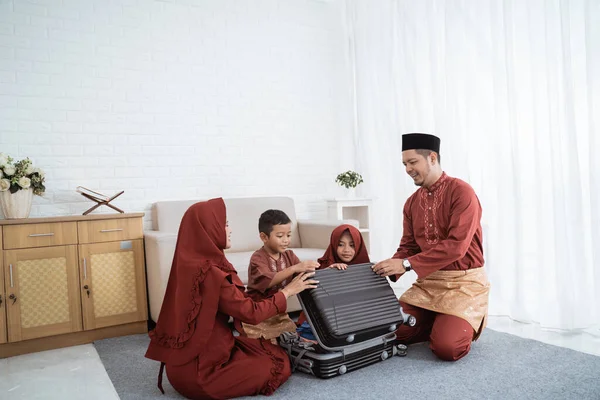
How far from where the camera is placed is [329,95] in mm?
4961

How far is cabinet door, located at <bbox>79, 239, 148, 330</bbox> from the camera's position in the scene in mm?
3275

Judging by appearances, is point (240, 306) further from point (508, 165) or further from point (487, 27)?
point (487, 27)

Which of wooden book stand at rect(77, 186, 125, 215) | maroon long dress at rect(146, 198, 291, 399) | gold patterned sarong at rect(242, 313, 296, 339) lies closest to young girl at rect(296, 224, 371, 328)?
gold patterned sarong at rect(242, 313, 296, 339)

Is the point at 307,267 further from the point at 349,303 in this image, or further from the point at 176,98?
the point at 176,98

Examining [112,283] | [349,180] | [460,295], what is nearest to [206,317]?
[460,295]

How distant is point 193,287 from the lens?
212 centimetres

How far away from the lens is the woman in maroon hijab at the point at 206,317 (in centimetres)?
210

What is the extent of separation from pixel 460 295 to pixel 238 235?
6.12 feet

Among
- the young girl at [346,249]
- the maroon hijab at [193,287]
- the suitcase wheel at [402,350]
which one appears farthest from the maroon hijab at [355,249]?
the maroon hijab at [193,287]

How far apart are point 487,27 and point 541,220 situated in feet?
4.56

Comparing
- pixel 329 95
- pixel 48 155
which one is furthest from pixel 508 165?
pixel 48 155

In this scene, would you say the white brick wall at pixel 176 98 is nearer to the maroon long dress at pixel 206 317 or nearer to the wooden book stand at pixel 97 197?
the wooden book stand at pixel 97 197

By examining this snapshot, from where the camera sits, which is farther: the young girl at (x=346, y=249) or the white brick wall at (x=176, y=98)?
the white brick wall at (x=176, y=98)

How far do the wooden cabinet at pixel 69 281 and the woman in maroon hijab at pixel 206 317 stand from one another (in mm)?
1311
